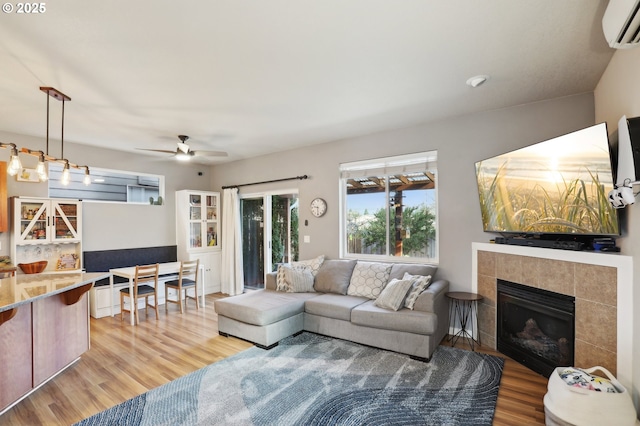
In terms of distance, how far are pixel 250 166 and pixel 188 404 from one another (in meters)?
4.46

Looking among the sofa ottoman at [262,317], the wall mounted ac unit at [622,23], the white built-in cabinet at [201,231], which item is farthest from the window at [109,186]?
the wall mounted ac unit at [622,23]

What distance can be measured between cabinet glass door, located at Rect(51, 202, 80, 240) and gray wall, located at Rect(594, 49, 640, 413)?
20.9 feet

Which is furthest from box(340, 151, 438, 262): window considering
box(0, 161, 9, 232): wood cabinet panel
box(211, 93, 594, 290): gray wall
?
box(0, 161, 9, 232): wood cabinet panel

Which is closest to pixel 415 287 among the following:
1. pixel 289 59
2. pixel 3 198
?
pixel 289 59

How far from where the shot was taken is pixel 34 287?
105 inches

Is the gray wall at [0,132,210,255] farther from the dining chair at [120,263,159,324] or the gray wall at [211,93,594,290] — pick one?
the gray wall at [211,93,594,290]

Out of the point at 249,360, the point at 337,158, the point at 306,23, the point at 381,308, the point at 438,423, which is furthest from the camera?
the point at 337,158

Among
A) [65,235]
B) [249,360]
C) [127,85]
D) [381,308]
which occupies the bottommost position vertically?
[249,360]

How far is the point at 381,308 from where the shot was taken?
11.6ft

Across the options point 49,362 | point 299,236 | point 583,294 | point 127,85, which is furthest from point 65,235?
point 583,294

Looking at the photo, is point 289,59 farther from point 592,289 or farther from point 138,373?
point 138,373

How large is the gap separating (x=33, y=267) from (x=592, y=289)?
6297mm

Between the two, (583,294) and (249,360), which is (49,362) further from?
(583,294)

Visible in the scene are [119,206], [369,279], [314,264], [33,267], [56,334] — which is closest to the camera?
[56,334]
